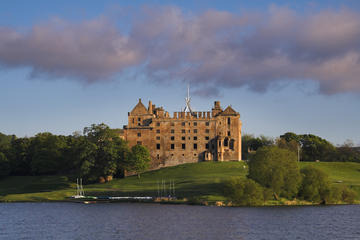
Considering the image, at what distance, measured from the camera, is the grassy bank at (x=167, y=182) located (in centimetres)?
9806

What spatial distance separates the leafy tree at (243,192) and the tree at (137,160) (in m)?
41.4

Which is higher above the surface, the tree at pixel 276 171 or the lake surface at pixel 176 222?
the tree at pixel 276 171

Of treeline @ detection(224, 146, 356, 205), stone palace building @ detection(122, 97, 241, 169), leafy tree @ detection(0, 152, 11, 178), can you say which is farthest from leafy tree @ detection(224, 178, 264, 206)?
leafy tree @ detection(0, 152, 11, 178)

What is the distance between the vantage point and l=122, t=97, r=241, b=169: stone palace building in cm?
13425

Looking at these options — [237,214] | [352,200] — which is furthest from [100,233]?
[352,200]

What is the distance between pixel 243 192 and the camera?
84.4m

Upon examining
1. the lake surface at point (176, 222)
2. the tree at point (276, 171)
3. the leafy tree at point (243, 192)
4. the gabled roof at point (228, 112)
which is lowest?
the lake surface at point (176, 222)

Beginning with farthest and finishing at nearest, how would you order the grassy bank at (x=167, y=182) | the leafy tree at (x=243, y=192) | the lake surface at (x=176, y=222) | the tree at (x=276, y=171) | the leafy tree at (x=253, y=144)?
the leafy tree at (x=253, y=144) < the grassy bank at (x=167, y=182) < the tree at (x=276, y=171) < the leafy tree at (x=243, y=192) < the lake surface at (x=176, y=222)

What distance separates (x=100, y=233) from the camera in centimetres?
6147

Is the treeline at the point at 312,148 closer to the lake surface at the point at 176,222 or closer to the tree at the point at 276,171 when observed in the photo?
the tree at the point at 276,171

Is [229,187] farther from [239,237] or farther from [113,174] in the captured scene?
[113,174]

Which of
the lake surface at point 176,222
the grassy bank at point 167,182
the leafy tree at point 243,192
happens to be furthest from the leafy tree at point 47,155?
the leafy tree at point 243,192

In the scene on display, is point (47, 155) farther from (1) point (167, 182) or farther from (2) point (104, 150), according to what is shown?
(1) point (167, 182)

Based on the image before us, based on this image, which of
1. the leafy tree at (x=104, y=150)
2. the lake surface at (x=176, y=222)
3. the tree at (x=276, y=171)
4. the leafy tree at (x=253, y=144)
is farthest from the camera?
the leafy tree at (x=253, y=144)
